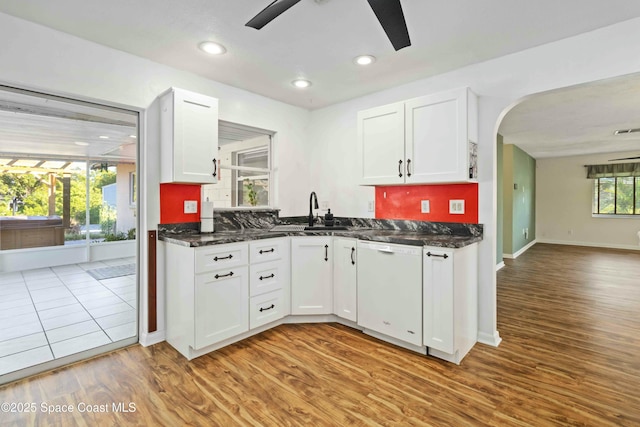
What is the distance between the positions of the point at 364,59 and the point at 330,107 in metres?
1.28

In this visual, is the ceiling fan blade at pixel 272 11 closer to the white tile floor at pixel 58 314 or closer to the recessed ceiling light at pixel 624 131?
the white tile floor at pixel 58 314

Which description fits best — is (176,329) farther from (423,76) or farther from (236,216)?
(423,76)

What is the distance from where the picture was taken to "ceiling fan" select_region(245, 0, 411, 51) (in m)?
1.46

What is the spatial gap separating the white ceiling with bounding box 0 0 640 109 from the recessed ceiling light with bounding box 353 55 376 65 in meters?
0.06

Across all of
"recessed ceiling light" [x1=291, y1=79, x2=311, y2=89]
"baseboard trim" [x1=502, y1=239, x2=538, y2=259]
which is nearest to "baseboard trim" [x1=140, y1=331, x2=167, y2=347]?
"recessed ceiling light" [x1=291, y1=79, x2=311, y2=89]

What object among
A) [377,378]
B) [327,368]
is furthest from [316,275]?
[377,378]

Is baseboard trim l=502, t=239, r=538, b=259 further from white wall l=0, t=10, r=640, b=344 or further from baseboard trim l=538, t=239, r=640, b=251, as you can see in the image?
white wall l=0, t=10, r=640, b=344

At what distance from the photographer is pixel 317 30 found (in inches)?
87.4

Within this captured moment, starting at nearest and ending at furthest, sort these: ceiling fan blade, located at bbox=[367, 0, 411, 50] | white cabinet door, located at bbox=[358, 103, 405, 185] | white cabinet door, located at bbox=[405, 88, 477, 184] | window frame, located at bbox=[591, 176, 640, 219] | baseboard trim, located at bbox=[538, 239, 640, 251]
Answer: ceiling fan blade, located at bbox=[367, 0, 411, 50] → white cabinet door, located at bbox=[405, 88, 477, 184] → white cabinet door, located at bbox=[358, 103, 405, 185] → baseboard trim, located at bbox=[538, 239, 640, 251] → window frame, located at bbox=[591, 176, 640, 219]

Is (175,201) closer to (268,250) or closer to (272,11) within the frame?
(268,250)

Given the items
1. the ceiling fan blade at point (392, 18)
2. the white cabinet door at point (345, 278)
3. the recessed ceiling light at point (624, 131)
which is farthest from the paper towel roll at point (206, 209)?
the recessed ceiling light at point (624, 131)

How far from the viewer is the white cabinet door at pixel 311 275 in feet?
10.2

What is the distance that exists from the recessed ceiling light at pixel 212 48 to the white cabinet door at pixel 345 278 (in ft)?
6.21

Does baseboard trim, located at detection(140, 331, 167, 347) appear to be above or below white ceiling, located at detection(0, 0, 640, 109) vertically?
below
